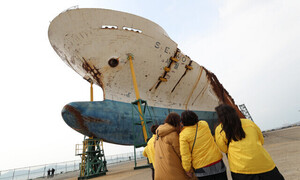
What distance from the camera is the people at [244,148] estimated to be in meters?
1.44

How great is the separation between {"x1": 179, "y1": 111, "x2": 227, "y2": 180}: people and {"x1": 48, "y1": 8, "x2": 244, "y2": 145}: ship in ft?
18.1

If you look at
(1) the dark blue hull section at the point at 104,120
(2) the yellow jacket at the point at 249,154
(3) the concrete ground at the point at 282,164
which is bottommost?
(3) the concrete ground at the point at 282,164

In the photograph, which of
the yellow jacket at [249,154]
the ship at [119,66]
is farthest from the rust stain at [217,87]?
the yellow jacket at [249,154]

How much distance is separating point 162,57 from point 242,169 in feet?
28.0

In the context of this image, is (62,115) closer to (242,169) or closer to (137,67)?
(137,67)

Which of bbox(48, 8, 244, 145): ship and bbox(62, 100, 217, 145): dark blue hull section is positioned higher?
bbox(48, 8, 244, 145): ship

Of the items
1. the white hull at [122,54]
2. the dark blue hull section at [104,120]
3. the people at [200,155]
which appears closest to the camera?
the people at [200,155]

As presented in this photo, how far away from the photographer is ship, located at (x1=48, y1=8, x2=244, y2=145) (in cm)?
767

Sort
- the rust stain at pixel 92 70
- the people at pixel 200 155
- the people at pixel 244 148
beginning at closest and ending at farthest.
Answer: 1. the people at pixel 244 148
2. the people at pixel 200 155
3. the rust stain at pixel 92 70

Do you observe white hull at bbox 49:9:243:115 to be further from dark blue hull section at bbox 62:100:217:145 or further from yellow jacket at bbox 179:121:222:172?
yellow jacket at bbox 179:121:222:172

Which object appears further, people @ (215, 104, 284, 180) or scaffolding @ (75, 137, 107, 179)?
scaffolding @ (75, 137, 107, 179)

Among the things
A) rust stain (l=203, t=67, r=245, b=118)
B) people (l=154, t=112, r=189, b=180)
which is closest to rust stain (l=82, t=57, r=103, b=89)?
people (l=154, t=112, r=189, b=180)

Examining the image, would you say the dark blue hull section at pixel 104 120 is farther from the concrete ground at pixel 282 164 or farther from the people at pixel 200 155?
the people at pixel 200 155

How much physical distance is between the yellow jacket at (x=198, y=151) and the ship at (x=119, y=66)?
5.53 metres
